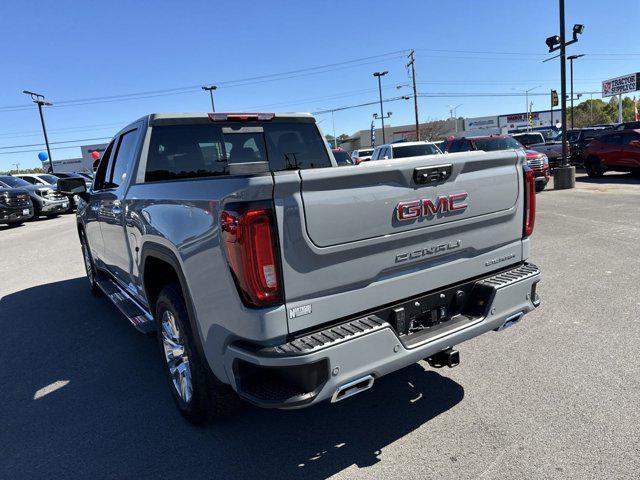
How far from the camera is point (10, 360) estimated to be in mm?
4527

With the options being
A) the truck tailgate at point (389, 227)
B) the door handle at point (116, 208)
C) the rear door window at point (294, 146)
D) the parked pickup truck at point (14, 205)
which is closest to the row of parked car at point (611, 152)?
the rear door window at point (294, 146)

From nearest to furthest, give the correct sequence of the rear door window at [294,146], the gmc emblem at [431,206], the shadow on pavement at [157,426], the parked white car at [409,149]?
the gmc emblem at [431,206]
the shadow on pavement at [157,426]
the rear door window at [294,146]
the parked white car at [409,149]

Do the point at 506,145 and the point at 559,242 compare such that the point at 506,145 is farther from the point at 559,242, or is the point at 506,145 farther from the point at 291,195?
the point at 291,195

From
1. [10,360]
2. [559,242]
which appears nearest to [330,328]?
[10,360]

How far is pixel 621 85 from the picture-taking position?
50.0m

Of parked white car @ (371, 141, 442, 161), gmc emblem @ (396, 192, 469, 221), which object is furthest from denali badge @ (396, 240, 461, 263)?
parked white car @ (371, 141, 442, 161)

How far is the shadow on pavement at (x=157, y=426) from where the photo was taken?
275 centimetres

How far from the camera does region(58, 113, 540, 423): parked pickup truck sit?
2217 mm

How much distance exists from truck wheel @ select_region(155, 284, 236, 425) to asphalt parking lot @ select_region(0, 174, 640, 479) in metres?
0.19

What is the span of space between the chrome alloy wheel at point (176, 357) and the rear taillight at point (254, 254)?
1033 mm

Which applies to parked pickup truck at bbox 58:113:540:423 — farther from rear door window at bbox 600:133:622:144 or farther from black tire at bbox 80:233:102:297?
rear door window at bbox 600:133:622:144

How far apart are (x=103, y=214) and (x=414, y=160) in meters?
3.41

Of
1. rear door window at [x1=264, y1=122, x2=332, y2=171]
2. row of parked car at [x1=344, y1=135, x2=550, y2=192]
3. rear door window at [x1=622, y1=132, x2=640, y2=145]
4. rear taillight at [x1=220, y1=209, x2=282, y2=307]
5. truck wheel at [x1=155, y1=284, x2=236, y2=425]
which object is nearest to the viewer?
rear taillight at [x1=220, y1=209, x2=282, y2=307]

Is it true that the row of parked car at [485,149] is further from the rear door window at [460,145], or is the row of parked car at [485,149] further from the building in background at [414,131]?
the building in background at [414,131]
